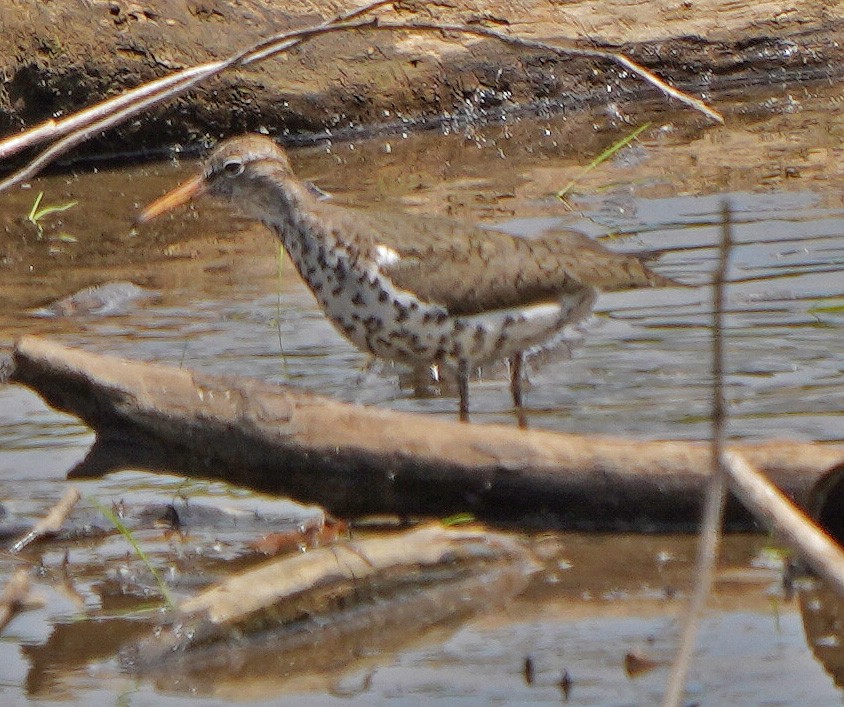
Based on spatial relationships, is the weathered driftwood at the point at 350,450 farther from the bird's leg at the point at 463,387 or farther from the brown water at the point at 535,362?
the bird's leg at the point at 463,387

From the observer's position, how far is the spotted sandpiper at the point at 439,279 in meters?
6.11

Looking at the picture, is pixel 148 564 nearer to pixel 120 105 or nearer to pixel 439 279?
pixel 120 105

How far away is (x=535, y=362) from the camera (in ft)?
22.9

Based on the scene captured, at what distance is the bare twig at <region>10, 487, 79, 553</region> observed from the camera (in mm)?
4586

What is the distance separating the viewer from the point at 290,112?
37.8 ft

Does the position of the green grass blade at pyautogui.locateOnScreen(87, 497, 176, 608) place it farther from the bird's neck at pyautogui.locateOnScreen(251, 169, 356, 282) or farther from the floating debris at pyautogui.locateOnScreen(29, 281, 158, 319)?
the floating debris at pyautogui.locateOnScreen(29, 281, 158, 319)

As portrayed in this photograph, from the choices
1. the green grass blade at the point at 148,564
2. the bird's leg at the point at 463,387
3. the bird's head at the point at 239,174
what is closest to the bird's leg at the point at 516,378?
the bird's leg at the point at 463,387

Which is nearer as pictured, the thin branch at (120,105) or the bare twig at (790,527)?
the bare twig at (790,527)

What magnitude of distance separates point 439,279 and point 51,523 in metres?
2.12

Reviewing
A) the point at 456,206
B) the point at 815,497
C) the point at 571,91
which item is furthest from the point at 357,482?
the point at 571,91

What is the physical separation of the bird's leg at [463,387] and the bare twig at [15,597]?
219 cm

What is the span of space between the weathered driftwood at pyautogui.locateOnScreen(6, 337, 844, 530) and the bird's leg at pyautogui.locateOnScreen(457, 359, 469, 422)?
5.29 ft

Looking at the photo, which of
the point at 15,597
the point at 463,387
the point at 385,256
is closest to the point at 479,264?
the point at 385,256

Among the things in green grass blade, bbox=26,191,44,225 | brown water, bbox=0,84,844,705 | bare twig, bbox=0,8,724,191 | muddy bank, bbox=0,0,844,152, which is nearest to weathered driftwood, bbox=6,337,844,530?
brown water, bbox=0,84,844,705
